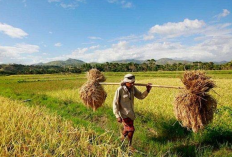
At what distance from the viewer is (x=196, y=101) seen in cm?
382

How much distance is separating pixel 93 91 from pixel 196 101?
8.46ft

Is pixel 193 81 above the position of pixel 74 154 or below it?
above

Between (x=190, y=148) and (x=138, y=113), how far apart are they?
8.98ft

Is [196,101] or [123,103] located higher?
[196,101]

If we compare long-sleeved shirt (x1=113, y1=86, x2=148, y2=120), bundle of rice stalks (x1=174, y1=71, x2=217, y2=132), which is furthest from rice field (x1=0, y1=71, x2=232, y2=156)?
long-sleeved shirt (x1=113, y1=86, x2=148, y2=120)

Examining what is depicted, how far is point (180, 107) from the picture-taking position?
13.0 ft

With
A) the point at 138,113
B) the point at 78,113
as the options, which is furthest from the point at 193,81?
the point at 78,113

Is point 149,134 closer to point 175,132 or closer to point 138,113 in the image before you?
point 175,132

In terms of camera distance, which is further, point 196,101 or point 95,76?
point 95,76

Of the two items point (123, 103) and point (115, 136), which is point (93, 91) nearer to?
point (123, 103)

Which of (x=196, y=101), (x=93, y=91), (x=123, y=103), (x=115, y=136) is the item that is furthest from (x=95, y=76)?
(x=196, y=101)

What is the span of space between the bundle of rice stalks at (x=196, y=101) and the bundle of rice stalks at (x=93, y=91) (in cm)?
223

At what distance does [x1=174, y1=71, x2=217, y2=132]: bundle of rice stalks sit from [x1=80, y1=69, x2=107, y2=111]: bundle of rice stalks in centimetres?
223

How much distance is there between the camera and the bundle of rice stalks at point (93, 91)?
5406 millimetres
